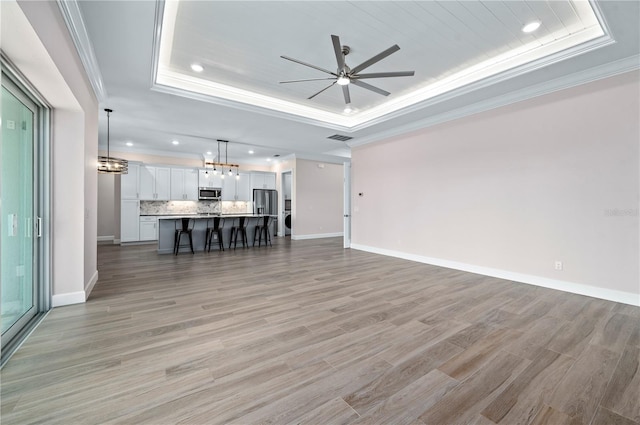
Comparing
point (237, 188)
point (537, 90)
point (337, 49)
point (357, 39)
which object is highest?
point (357, 39)

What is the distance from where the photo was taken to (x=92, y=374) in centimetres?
185

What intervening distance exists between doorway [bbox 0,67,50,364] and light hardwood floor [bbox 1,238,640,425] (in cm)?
24

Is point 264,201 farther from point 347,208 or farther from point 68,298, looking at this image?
point 68,298

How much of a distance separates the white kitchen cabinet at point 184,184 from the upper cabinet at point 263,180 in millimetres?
1960

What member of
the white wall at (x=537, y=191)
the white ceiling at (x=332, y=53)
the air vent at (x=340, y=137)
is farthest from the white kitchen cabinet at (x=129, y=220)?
the white wall at (x=537, y=191)

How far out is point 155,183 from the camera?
8.41 metres

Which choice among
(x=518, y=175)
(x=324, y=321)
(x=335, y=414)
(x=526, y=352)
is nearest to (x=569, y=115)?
(x=518, y=175)

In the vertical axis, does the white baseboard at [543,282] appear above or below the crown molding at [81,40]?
below

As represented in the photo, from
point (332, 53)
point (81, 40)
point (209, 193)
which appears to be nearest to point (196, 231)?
point (209, 193)

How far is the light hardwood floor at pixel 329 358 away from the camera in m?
1.55

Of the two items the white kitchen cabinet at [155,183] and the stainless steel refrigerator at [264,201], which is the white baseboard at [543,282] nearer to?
the stainless steel refrigerator at [264,201]

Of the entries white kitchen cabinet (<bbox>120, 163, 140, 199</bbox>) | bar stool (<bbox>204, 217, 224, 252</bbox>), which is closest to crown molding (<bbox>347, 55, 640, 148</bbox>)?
bar stool (<bbox>204, 217, 224, 252</bbox>)

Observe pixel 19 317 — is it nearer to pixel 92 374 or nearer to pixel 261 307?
pixel 92 374

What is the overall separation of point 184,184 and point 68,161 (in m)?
6.03
